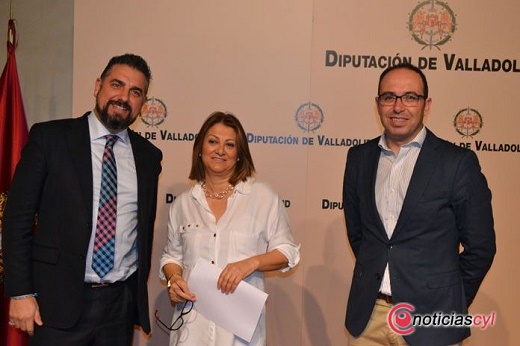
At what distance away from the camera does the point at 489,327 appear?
4.41 meters

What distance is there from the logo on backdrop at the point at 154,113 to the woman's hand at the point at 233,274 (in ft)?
6.77

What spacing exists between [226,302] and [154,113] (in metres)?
2.20

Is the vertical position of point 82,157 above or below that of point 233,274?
above

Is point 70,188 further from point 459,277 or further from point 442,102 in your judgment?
point 442,102

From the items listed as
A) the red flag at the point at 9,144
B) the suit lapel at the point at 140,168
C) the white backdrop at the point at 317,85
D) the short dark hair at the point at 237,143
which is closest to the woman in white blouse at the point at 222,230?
the short dark hair at the point at 237,143

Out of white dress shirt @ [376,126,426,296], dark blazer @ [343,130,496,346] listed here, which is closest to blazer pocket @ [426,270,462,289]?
dark blazer @ [343,130,496,346]

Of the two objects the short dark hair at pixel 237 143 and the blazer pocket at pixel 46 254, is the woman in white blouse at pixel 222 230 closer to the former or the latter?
the short dark hair at pixel 237 143

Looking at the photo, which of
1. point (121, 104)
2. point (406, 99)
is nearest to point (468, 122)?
point (406, 99)

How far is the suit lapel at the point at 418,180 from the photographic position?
2621mm

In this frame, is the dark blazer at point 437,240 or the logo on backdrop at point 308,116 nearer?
the dark blazer at point 437,240

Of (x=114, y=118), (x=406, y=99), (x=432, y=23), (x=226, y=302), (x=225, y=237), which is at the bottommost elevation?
(x=226, y=302)

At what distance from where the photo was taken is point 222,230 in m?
2.87

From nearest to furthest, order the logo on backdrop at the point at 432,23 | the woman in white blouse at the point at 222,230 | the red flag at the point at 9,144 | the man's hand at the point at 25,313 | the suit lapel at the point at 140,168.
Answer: the man's hand at the point at 25,313, the woman in white blouse at the point at 222,230, the suit lapel at the point at 140,168, the red flag at the point at 9,144, the logo on backdrop at the point at 432,23

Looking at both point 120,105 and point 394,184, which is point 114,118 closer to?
point 120,105
